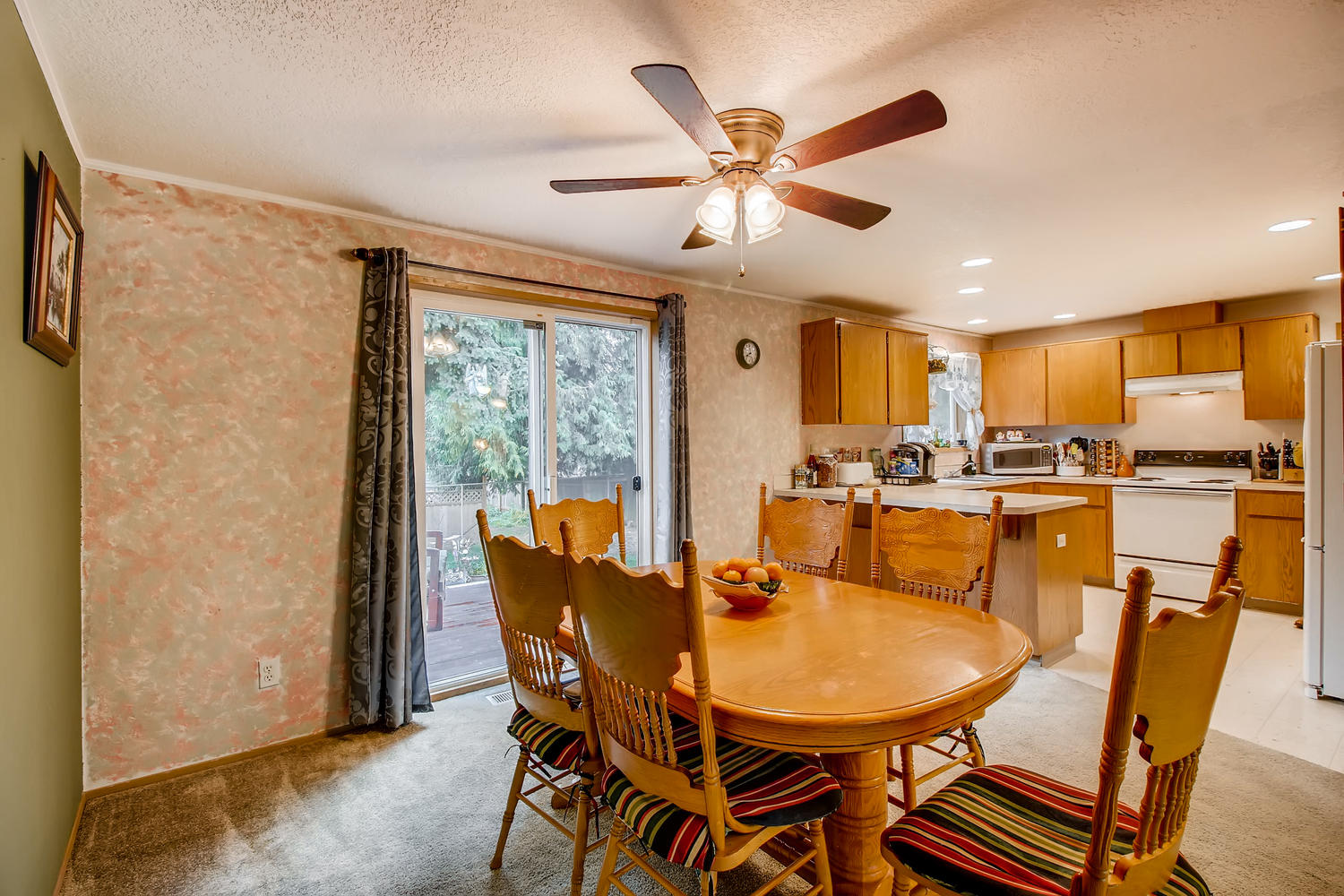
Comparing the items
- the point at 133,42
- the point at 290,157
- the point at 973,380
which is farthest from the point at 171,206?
the point at 973,380

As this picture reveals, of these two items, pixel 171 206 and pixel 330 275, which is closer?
pixel 171 206

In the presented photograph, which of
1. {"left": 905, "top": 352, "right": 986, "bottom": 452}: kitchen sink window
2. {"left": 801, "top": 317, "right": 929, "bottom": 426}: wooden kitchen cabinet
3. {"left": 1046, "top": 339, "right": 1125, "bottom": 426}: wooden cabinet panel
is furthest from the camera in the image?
{"left": 905, "top": 352, "right": 986, "bottom": 452}: kitchen sink window

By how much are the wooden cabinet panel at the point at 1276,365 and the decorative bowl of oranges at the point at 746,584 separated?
4.92 meters

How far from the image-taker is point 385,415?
2.86 metres

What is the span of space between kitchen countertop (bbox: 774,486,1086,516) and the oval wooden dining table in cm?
137

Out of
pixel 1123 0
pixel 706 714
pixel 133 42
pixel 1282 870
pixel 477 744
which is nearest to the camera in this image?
pixel 706 714

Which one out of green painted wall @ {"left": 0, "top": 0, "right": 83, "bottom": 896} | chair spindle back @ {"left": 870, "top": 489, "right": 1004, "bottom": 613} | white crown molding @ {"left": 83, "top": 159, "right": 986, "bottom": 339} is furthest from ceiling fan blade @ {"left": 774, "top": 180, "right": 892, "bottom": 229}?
green painted wall @ {"left": 0, "top": 0, "right": 83, "bottom": 896}

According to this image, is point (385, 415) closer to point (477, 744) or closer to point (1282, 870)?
point (477, 744)

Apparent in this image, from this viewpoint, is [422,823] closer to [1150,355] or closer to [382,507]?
[382,507]

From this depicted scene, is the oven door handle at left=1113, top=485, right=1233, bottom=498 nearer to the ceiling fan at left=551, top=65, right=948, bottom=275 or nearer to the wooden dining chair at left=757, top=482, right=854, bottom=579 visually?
the wooden dining chair at left=757, top=482, right=854, bottom=579

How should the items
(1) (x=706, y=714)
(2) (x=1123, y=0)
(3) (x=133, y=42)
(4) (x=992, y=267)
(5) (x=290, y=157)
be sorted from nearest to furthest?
1. (1) (x=706, y=714)
2. (2) (x=1123, y=0)
3. (3) (x=133, y=42)
4. (5) (x=290, y=157)
5. (4) (x=992, y=267)

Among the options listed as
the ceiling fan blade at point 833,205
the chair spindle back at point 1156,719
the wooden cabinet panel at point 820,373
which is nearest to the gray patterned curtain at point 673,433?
the wooden cabinet panel at point 820,373

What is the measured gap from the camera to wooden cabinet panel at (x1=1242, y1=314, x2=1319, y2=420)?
457 centimetres

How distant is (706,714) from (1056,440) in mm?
6279
